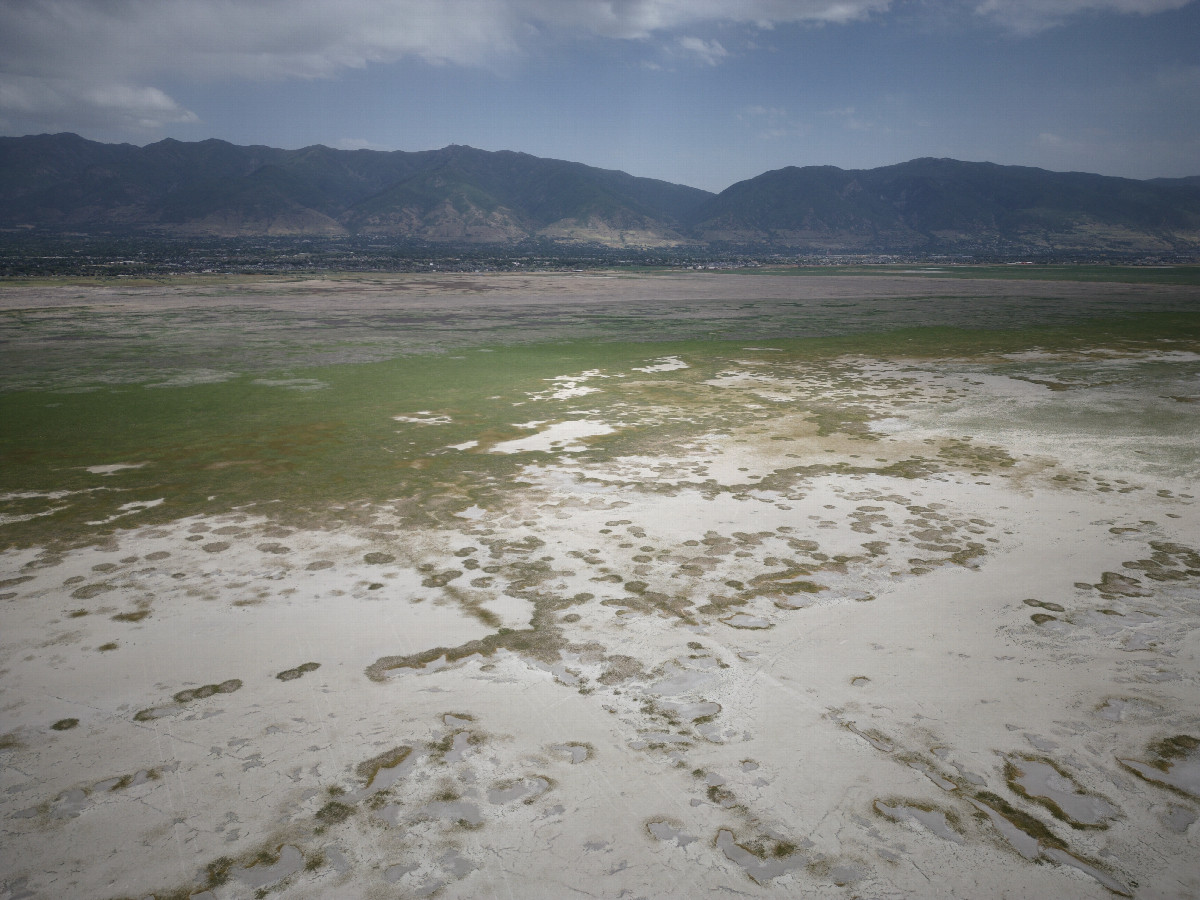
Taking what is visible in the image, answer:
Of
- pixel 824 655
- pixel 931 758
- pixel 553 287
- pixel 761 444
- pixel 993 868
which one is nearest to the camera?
pixel 993 868

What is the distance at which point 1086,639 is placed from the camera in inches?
235

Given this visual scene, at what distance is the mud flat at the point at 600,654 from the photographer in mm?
3855

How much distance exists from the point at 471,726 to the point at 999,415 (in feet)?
44.6

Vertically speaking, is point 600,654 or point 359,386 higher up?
point 359,386

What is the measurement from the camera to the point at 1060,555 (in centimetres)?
761

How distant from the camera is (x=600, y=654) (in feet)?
18.9

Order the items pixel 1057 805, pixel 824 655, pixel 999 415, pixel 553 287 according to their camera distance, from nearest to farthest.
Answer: pixel 1057 805 < pixel 824 655 < pixel 999 415 < pixel 553 287

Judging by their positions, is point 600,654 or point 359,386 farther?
point 359,386

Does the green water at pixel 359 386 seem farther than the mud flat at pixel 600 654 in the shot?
Yes

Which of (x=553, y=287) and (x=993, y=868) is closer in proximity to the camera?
(x=993, y=868)

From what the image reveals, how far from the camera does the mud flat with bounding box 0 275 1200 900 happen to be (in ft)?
12.6

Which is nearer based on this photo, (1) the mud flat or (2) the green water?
(1) the mud flat

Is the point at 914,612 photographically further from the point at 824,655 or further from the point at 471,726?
the point at 471,726

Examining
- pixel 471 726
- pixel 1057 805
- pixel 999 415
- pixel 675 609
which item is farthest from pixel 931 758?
pixel 999 415
